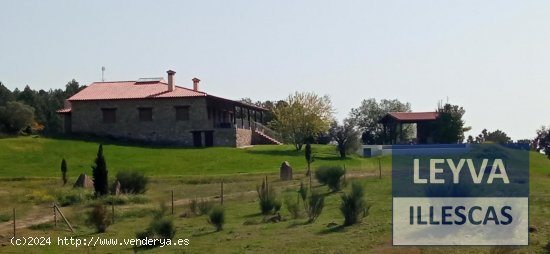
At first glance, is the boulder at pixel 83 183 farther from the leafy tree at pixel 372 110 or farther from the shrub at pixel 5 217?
the leafy tree at pixel 372 110

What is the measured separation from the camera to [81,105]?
67500 mm

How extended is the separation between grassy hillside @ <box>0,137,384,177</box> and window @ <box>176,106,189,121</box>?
244 inches

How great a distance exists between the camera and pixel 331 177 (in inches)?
1276

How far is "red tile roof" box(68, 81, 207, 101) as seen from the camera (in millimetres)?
66750

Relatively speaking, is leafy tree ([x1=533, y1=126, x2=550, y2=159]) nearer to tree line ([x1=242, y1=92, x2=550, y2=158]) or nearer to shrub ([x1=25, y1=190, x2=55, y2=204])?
tree line ([x1=242, y1=92, x2=550, y2=158])

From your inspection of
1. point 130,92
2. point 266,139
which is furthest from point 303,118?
point 130,92

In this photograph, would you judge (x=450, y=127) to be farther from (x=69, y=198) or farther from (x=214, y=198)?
(x=69, y=198)

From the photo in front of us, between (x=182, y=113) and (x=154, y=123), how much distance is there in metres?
2.60

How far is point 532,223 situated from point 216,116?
49603 millimetres

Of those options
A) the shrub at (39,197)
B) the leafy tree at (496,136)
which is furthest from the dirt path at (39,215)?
the leafy tree at (496,136)

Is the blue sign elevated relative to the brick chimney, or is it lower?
lower

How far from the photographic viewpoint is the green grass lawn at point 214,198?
20234 millimetres

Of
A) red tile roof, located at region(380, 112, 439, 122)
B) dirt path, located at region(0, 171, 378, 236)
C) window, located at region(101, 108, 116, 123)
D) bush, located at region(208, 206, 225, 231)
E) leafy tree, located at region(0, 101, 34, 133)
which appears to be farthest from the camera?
leafy tree, located at region(0, 101, 34, 133)

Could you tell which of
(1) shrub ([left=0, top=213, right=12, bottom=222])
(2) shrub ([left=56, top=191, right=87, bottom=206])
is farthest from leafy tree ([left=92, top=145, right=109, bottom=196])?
(1) shrub ([left=0, top=213, right=12, bottom=222])
